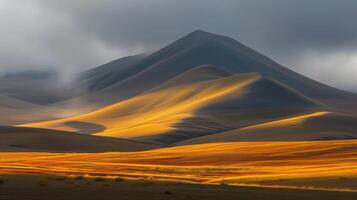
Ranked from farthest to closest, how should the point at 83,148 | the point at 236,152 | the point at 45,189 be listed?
the point at 83,148
the point at 236,152
the point at 45,189

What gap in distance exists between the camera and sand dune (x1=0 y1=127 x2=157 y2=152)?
161250 mm

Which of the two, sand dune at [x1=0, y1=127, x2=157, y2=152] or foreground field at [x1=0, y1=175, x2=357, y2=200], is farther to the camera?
sand dune at [x1=0, y1=127, x2=157, y2=152]

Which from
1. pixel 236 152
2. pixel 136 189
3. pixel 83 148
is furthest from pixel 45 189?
pixel 83 148

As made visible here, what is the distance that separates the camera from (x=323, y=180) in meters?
48.9

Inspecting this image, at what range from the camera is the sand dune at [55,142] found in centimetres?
16125

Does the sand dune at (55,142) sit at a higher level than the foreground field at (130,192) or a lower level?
higher

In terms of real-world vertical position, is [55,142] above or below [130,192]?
above

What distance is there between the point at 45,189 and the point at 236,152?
270 ft

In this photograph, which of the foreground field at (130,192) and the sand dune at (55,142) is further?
the sand dune at (55,142)

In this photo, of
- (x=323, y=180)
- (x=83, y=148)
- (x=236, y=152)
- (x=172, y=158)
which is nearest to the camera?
(x=323, y=180)

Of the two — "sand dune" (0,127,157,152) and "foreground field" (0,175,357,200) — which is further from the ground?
"sand dune" (0,127,157,152)

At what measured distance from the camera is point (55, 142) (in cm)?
17038

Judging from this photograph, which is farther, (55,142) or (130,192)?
(55,142)

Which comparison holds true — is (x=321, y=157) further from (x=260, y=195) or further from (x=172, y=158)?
(x=260, y=195)
